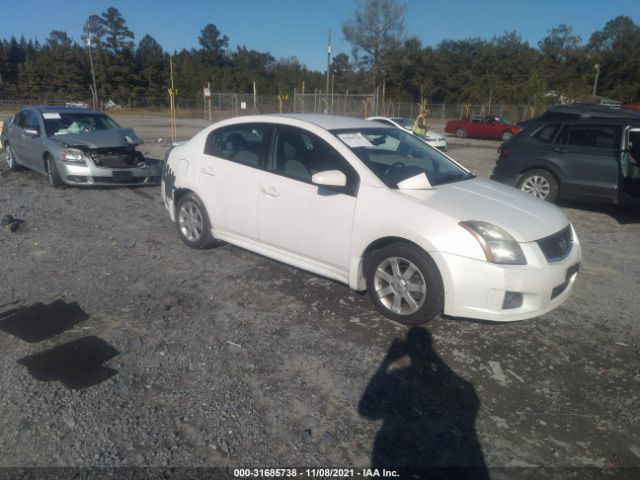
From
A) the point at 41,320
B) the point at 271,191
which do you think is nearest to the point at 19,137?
the point at 41,320

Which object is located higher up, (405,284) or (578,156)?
(578,156)

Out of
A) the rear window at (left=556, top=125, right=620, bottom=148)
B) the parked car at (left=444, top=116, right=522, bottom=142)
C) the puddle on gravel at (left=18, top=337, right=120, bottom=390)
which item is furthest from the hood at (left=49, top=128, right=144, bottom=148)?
the parked car at (left=444, top=116, right=522, bottom=142)

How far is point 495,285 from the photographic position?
3.46m

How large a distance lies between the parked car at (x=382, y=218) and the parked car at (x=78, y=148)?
420 cm

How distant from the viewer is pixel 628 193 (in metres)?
7.43

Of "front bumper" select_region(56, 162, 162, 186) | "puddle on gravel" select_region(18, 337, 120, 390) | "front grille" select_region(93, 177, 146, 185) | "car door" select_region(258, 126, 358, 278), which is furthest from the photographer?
"front grille" select_region(93, 177, 146, 185)

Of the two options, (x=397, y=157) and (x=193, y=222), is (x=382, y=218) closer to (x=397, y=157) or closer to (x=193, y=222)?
(x=397, y=157)

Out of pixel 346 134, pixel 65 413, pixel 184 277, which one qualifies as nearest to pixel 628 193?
pixel 346 134

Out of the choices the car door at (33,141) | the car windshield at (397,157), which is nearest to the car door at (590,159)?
the car windshield at (397,157)

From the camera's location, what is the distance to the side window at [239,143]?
4852 mm

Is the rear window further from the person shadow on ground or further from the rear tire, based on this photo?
the rear tire

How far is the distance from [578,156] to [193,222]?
636 centimetres

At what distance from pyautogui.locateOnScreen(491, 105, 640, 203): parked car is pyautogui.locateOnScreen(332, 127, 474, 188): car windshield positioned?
4.11 metres

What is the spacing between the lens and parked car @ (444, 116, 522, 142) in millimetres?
27450
